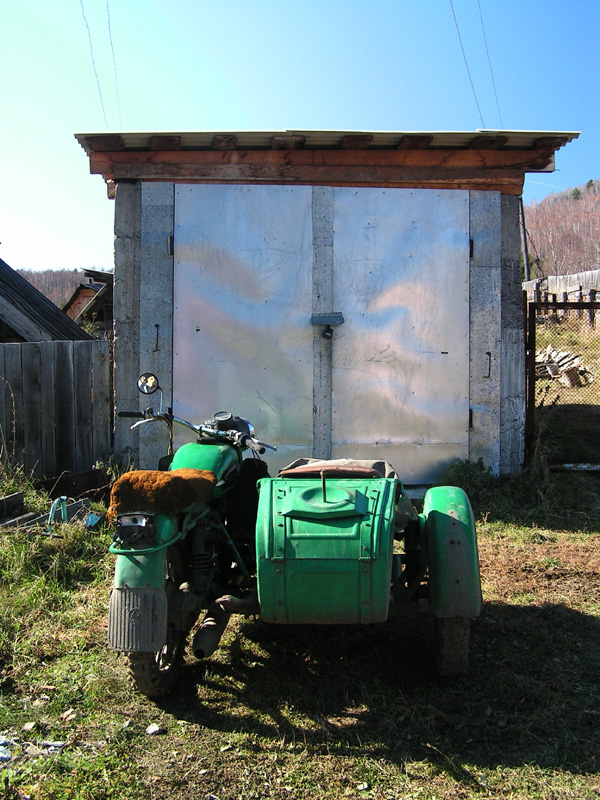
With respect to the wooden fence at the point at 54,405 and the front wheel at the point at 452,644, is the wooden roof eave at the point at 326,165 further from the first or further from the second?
the front wheel at the point at 452,644

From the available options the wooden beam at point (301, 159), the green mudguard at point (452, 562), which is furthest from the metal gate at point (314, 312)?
the green mudguard at point (452, 562)

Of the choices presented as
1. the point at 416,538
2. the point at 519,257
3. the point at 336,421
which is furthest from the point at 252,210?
the point at 416,538

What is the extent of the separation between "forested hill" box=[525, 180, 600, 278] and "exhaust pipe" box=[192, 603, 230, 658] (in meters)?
39.8

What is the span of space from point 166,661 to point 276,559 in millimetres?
842

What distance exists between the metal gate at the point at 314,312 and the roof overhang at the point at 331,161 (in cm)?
14

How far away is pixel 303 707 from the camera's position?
10.7ft

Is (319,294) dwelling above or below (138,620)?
above

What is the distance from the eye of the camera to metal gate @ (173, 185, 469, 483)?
7328 millimetres

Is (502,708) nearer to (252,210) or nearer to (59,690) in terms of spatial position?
(59,690)

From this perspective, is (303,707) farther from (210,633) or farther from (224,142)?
(224,142)

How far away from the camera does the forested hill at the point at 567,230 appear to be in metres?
50.8

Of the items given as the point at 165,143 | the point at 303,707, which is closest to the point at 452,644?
the point at 303,707

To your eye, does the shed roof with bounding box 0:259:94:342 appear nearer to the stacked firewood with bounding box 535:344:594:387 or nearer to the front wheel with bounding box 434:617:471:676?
the front wheel with bounding box 434:617:471:676

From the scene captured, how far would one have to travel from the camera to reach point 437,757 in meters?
2.83
